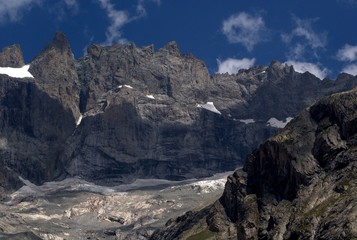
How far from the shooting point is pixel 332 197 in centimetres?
17938

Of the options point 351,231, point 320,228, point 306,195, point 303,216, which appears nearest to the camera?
point 351,231

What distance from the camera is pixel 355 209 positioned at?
156625mm

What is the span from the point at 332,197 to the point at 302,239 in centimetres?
2024

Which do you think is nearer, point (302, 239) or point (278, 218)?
point (302, 239)

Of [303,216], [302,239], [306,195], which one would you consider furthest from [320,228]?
[306,195]

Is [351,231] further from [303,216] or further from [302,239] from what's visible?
[303,216]

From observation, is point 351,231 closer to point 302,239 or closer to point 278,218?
point 302,239

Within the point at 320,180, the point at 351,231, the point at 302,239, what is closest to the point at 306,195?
the point at 320,180

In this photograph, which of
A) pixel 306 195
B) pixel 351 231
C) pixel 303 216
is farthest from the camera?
pixel 306 195

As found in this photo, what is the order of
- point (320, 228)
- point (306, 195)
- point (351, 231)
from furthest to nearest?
1. point (306, 195)
2. point (320, 228)
3. point (351, 231)

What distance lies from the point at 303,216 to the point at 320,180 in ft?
79.3

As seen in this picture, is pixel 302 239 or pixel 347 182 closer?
pixel 302 239

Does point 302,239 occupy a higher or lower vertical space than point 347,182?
lower

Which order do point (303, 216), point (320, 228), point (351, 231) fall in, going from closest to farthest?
point (351, 231) < point (320, 228) < point (303, 216)
